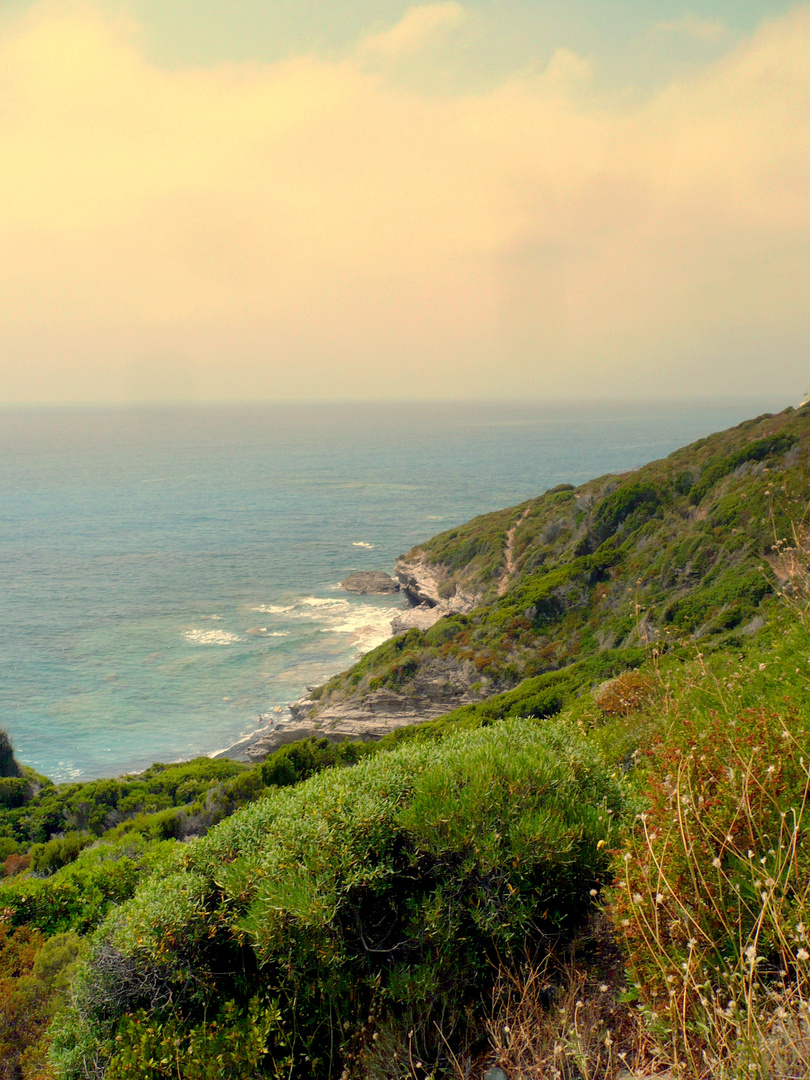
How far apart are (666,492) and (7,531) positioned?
100314 millimetres

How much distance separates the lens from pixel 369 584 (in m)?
69.8

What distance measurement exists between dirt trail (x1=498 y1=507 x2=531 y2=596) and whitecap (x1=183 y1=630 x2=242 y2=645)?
79.7 ft

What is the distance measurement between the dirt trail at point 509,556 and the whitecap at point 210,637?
79.7ft

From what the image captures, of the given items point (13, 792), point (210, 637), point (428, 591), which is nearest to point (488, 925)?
point (13, 792)

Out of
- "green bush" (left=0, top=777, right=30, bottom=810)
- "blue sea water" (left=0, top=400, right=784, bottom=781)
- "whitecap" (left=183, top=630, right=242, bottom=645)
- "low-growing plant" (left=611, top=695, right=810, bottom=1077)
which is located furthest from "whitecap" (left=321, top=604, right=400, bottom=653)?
"low-growing plant" (left=611, top=695, right=810, bottom=1077)

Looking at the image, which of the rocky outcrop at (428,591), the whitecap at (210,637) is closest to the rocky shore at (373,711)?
the rocky outcrop at (428,591)

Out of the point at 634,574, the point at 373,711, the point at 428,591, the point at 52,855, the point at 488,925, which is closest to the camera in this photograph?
the point at 488,925

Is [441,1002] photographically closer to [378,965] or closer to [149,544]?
[378,965]

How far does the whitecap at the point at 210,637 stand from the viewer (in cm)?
5600

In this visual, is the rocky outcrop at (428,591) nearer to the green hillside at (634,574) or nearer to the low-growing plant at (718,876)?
the green hillside at (634,574)

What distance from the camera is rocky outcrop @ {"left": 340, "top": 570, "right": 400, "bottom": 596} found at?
68.8 meters

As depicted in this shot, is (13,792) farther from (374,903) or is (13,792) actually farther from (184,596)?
(184,596)

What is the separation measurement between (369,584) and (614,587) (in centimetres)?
3467

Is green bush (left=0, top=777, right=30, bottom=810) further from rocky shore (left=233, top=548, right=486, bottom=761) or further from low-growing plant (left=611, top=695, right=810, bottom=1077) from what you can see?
low-growing plant (left=611, top=695, right=810, bottom=1077)
